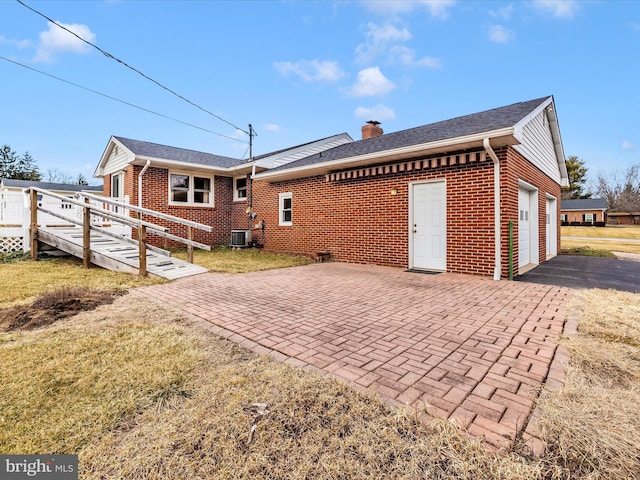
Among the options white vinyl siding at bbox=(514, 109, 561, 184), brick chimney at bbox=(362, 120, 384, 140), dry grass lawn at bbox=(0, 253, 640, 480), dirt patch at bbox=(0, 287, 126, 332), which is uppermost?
brick chimney at bbox=(362, 120, 384, 140)

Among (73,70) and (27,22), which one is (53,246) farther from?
(73,70)

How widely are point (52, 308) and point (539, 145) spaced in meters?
11.8

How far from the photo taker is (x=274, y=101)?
17.7 m

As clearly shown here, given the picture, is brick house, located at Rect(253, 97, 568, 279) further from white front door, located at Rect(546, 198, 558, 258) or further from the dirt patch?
the dirt patch

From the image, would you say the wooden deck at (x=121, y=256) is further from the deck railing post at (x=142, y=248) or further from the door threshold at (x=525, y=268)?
the door threshold at (x=525, y=268)

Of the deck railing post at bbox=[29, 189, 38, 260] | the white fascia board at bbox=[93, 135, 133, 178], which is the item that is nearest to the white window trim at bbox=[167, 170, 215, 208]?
the white fascia board at bbox=[93, 135, 133, 178]

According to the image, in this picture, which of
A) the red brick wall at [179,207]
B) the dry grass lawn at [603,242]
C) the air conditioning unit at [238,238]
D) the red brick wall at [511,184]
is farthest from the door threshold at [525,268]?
the red brick wall at [179,207]

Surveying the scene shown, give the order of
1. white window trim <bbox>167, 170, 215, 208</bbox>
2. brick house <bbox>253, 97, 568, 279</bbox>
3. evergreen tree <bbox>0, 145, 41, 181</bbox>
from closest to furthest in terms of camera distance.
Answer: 1. brick house <bbox>253, 97, 568, 279</bbox>
2. white window trim <bbox>167, 170, 215, 208</bbox>
3. evergreen tree <bbox>0, 145, 41, 181</bbox>

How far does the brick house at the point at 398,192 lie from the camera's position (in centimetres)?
668

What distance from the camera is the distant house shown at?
132 ft

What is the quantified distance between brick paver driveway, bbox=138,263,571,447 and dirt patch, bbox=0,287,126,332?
83cm

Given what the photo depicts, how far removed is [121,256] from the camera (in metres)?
6.91

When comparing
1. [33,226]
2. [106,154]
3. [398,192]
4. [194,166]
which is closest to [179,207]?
[194,166]

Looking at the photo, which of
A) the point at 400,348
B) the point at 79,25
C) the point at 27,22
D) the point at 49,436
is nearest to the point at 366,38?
the point at 79,25
